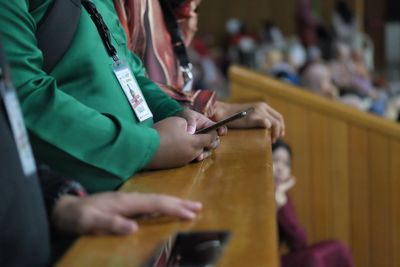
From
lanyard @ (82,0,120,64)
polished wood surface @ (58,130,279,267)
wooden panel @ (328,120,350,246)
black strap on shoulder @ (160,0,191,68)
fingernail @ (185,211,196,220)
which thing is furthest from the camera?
wooden panel @ (328,120,350,246)

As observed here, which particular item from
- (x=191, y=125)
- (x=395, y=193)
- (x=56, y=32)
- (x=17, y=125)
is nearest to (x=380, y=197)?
(x=395, y=193)

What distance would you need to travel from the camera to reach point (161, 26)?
202 cm

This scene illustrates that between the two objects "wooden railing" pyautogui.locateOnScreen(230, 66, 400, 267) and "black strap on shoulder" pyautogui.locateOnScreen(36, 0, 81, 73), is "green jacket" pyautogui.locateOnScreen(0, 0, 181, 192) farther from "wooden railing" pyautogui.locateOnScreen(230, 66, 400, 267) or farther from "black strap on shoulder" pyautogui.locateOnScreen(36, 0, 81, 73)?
"wooden railing" pyautogui.locateOnScreen(230, 66, 400, 267)

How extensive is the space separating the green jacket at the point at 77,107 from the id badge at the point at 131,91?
0.03 meters

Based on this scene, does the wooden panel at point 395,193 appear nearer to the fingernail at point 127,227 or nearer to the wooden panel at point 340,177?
the wooden panel at point 340,177

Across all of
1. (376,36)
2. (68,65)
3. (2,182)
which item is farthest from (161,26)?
(376,36)

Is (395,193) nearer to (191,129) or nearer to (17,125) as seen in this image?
(191,129)

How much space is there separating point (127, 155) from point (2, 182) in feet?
0.90

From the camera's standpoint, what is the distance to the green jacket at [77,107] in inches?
49.0

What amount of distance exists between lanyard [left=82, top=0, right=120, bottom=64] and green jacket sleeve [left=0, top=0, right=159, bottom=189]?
0.19 m

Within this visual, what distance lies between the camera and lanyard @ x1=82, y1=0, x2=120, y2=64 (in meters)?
1.48

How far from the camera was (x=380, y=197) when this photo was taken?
3.38 m

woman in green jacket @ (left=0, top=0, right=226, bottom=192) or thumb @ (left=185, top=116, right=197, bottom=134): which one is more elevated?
woman in green jacket @ (left=0, top=0, right=226, bottom=192)

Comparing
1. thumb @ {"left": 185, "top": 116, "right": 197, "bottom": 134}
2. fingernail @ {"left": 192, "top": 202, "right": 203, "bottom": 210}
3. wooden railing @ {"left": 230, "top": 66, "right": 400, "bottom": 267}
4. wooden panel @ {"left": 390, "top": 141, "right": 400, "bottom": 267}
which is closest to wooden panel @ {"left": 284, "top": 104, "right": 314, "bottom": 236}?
wooden railing @ {"left": 230, "top": 66, "right": 400, "bottom": 267}
